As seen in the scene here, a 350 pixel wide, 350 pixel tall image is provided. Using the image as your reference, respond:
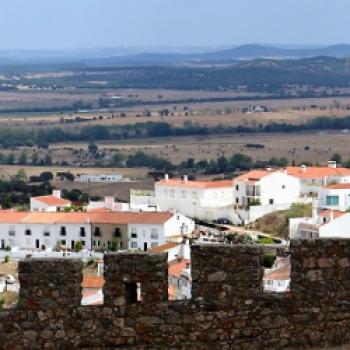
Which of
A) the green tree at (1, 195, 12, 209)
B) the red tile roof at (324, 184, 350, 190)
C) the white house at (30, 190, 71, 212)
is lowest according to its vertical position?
the green tree at (1, 195, 12, 209)

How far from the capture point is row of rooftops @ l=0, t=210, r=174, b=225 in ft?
176

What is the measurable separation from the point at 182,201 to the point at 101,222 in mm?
6406

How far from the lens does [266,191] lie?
58.9m

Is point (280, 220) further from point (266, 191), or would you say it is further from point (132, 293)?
point (132, 293)

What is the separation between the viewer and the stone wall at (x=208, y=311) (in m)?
8.95

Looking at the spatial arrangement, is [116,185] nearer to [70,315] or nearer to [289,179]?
[289,179]

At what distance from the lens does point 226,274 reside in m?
8.97

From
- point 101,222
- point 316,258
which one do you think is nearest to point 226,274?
point 316,258

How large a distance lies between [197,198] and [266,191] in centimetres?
262

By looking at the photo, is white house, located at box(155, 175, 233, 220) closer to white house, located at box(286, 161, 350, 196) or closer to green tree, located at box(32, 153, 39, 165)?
white house, located at box(286, 161, 350, 196)

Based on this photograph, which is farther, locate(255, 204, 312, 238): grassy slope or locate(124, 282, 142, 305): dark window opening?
locate(255, 204, 312, 238): grassy slope

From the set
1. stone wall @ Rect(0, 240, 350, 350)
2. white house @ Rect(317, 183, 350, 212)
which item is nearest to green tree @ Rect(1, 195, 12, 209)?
white house @ Rect(317, 183, 350, 212)

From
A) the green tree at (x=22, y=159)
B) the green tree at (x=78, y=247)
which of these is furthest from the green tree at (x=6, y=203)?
the green tree at (x=22, y=159)

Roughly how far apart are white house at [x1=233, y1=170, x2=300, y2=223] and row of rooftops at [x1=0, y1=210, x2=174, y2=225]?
14.8ft
